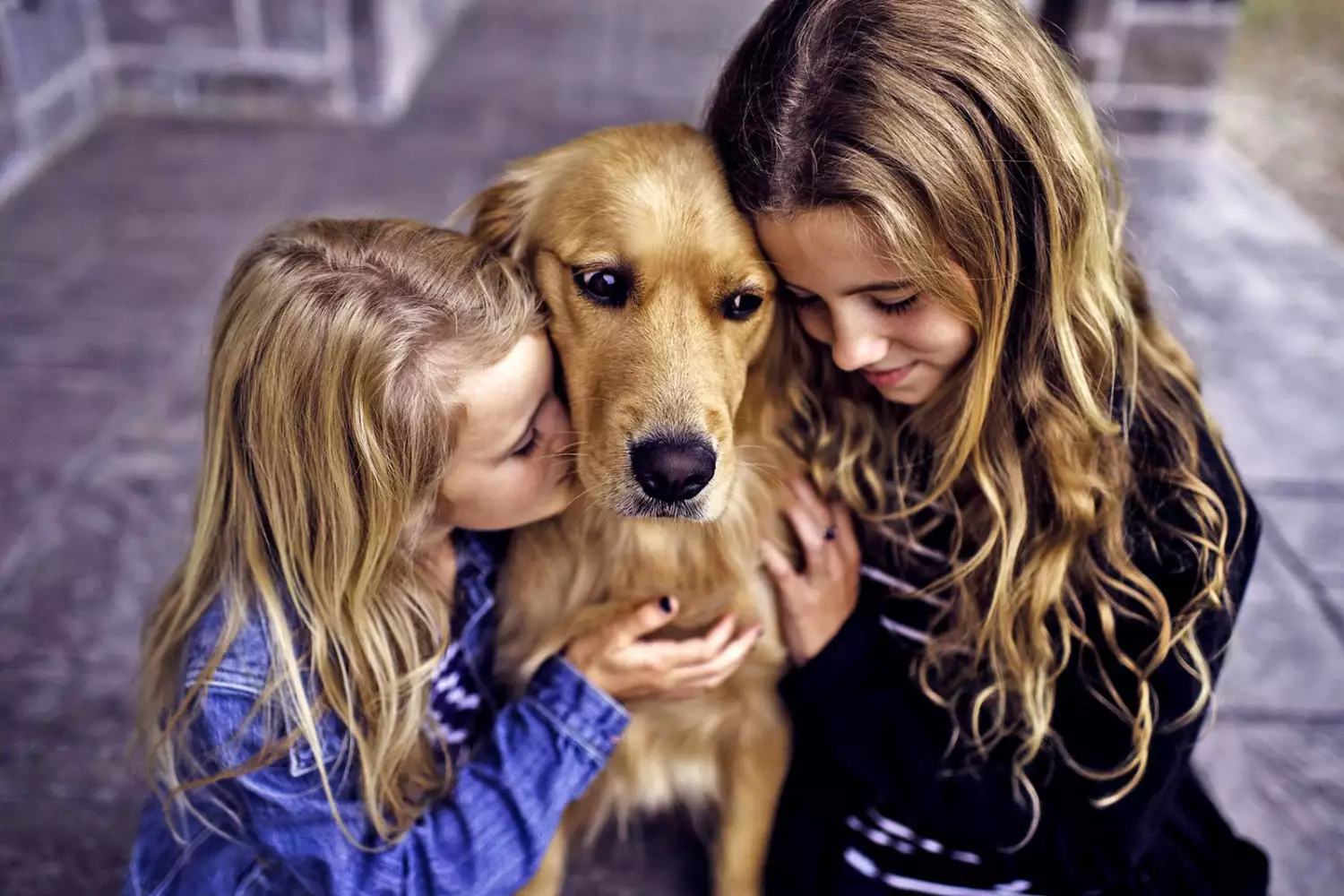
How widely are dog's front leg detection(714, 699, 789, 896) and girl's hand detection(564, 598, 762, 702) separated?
151 millimetres

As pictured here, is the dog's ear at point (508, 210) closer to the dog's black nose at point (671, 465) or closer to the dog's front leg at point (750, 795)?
the dog's black nose at point (671, 465)

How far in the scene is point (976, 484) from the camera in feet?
5.43

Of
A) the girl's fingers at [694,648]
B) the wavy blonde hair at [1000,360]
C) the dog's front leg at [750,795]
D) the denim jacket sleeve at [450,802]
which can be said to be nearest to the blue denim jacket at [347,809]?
the denim jacket sleeve at [450,802]

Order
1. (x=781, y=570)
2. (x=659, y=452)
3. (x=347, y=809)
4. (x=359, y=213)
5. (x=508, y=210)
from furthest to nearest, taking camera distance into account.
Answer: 1. (x=359, y=213)
2. (x=781, y=570)
3. (x=508, y=210)
4. (x=347, y=809)
5. (x=659, y=452)

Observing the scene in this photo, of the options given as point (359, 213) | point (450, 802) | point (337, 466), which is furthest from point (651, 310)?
point (359, 213)

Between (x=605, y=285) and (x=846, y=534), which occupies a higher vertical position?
(x=605, y=285)

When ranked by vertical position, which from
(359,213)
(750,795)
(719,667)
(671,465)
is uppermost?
(671,465)

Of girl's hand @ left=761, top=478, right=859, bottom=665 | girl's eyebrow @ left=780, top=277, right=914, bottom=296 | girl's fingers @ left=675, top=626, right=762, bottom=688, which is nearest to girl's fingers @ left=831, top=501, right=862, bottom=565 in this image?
girl's hand @ left=761, top=478, right=859, bottom=665

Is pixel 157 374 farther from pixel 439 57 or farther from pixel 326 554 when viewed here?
pixel 439 57

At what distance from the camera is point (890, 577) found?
1771mm

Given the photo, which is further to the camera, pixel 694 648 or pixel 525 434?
pixel 694 648

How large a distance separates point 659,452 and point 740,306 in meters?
0.25

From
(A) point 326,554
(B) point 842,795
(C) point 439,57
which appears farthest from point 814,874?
(C) point 439,57

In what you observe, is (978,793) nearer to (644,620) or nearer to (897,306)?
(644,620)
